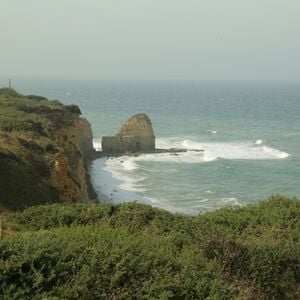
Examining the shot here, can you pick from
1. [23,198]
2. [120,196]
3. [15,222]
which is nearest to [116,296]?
[15,222]

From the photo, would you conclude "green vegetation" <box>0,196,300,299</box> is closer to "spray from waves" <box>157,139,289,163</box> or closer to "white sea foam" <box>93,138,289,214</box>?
"white sea foam" <box>93,138,289,214</box>

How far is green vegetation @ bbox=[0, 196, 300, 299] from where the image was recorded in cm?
935

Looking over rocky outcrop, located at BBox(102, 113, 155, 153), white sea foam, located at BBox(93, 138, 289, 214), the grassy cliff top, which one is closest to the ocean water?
white sea foam, located at BBox(93, 138, 289, 214)

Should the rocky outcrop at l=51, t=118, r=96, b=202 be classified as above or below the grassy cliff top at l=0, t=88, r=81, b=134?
below

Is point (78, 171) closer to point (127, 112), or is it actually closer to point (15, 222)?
point (15, 222)

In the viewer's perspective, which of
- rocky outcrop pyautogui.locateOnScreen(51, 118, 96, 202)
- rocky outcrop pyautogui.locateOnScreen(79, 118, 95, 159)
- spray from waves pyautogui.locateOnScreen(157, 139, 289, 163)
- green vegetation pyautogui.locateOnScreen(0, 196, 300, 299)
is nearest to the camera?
green vegetation pyautogui.locateOnScreen(0, 196, 300, 299)

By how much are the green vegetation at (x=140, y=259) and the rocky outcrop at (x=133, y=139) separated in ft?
174

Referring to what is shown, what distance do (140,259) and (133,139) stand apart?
199ft

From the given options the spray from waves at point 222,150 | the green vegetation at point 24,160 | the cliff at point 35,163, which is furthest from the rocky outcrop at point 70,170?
the spray from waves at point 222,150

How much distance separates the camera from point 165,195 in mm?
44438

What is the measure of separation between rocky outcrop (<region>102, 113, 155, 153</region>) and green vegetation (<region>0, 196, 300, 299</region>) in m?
53.0

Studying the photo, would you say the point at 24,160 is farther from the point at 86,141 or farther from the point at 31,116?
the point at 86,141

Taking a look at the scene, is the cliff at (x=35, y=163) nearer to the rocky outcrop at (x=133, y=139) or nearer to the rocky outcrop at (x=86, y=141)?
the rocky outcrop at (x=86, y=141)

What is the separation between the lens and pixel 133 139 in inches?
2788
